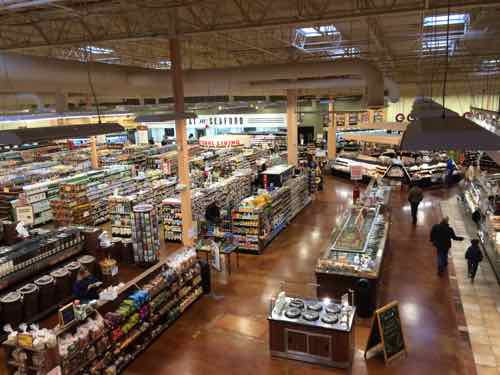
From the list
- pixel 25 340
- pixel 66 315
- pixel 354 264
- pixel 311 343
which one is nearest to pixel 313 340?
pixel 311 343

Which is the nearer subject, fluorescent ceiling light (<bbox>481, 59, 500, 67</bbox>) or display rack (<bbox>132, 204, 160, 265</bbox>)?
display rack (<bbox>132, 204, 160, 265</bbox>)

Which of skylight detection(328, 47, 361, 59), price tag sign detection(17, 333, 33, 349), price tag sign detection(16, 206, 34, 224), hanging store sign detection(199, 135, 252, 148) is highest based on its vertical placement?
skylight detection(328, 47, 361, 59)

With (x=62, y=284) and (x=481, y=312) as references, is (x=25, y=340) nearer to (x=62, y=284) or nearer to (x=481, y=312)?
(x=62, y=284)

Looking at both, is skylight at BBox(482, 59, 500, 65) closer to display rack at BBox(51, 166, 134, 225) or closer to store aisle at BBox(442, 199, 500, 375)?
store aisle at BBox(442, 199, 500, 375)

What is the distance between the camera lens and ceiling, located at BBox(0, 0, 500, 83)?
26.3 feet

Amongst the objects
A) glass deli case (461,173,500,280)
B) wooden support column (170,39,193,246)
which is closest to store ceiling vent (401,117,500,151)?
wooden support column (170,39,193,246)

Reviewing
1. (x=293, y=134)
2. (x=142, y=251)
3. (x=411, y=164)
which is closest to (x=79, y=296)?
(x=142, y=251)

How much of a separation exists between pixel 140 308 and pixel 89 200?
9.02 metres

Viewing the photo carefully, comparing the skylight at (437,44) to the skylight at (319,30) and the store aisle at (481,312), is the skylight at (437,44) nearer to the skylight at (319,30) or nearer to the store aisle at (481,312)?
the skylight at (319,30)

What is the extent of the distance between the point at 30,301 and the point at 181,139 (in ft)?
16.1

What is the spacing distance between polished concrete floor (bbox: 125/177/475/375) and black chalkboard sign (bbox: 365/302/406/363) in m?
0.19

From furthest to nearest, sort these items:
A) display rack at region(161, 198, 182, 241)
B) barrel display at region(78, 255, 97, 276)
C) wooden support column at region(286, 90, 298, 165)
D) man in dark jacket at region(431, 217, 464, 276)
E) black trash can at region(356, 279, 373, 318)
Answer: wooden support column at region(286, 90, 298, 165)
display rack at region(161, 198, 182, 241)
man in dark jacket at region(431, 217, 464, 276)
barrel display at region(78, 255, 97, 276)
black trash can at region(356, 279, 373, 318)

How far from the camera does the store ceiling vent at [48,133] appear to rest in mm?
5109

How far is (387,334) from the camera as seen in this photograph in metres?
6.81
